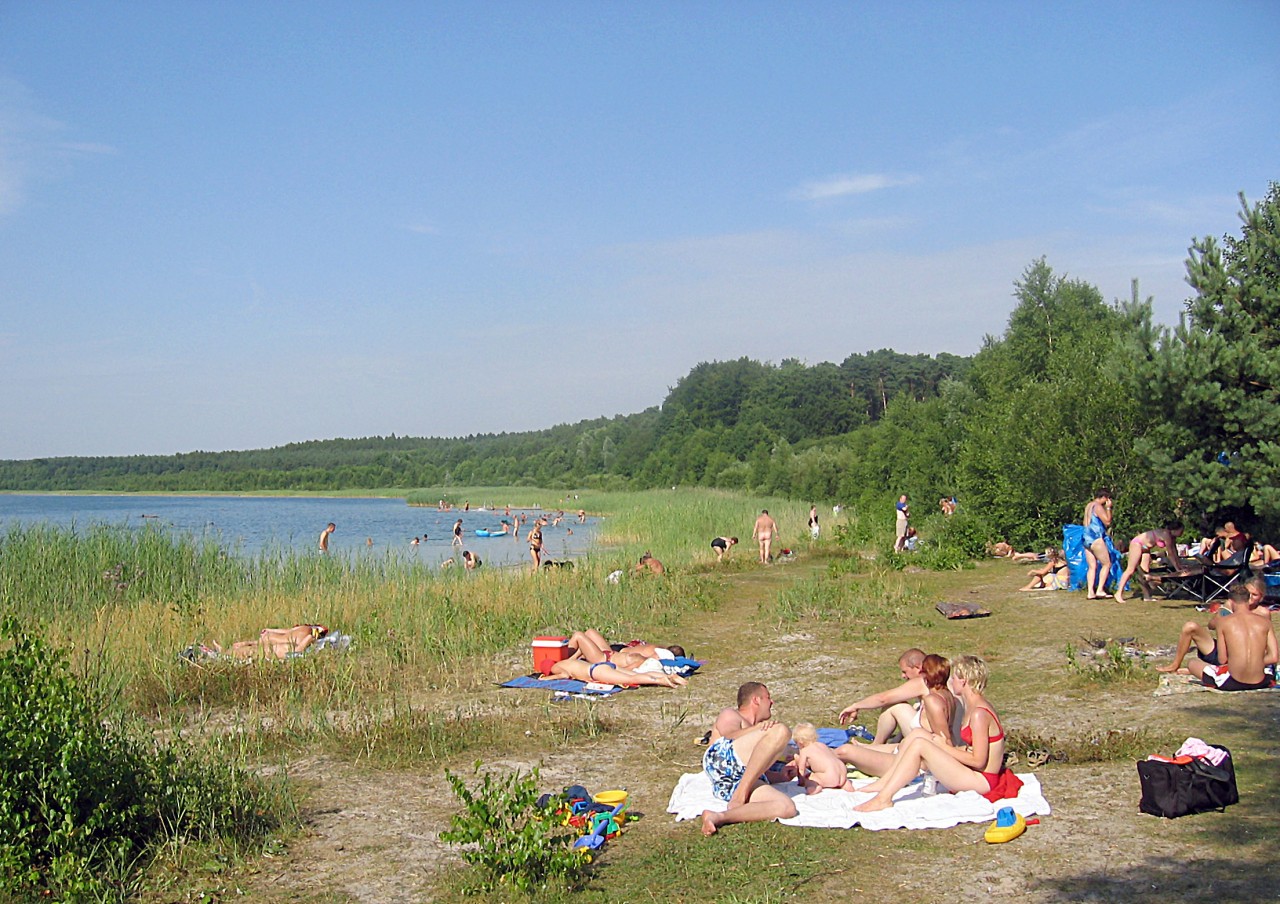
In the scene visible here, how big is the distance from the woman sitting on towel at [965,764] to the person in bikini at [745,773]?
0.51 m

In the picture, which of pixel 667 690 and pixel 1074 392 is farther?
pixel 1074 392

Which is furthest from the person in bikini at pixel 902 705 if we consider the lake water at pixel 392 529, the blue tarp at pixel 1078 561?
the lake water at pixel 392 529

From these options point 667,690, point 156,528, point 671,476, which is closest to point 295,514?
point 671,476

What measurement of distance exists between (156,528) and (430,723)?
10701 millimetres

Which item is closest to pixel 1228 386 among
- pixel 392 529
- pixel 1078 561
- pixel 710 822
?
pixel 1078 561

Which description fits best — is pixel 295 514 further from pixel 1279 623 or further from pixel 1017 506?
pixel 1279 623

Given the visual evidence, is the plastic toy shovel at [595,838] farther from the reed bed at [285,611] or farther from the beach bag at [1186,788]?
the reed bed at [285,611]

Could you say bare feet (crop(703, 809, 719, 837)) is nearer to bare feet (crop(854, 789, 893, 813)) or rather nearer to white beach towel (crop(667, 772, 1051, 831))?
white beach towel (crop(667, 772, 1051, 831))

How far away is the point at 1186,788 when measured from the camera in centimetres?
516

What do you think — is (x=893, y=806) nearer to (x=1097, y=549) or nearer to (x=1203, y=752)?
(x=1203, y=752)

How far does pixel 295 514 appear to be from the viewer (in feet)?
197

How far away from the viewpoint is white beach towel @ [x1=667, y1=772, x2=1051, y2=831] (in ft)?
Result: 17.9

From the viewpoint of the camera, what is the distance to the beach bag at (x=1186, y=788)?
5152mm

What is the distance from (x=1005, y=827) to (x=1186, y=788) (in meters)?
0.92
